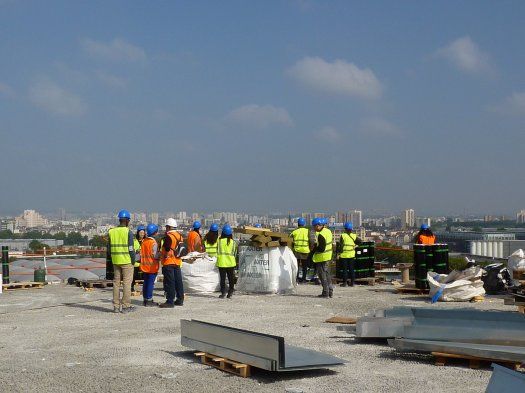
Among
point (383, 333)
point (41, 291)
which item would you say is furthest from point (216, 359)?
point (41, 291)

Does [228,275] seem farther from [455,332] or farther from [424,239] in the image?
[455,332]

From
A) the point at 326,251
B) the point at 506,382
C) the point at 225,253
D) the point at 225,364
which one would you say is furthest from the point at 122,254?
the point at 506,382

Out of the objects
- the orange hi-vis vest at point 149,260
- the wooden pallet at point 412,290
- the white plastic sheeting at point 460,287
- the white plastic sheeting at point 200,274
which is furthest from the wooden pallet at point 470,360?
the white plastic sheeting at point 200,274

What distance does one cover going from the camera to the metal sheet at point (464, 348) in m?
7.76

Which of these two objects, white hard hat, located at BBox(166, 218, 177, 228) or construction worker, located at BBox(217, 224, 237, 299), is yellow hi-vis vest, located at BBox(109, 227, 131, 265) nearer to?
white hard hat, located at BBox(166, 218, 177, 228)

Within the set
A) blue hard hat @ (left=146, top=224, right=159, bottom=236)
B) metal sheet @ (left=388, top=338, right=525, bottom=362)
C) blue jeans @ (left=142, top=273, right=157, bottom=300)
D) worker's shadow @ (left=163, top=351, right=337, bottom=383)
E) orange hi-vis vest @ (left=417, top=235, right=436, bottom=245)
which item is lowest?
worker's shadow @ (left=163, top=351, right=337, bottom=383)

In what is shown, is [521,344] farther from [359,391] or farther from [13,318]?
[13,318]

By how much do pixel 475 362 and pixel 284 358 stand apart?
7.49 feet

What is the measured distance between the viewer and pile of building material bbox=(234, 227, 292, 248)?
16062 millimetres

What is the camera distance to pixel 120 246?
1333 cm

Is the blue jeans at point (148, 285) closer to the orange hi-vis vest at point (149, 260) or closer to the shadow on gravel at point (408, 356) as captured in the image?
the orange hi-vis vest at point (149, 260)

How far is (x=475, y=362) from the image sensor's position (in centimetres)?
803

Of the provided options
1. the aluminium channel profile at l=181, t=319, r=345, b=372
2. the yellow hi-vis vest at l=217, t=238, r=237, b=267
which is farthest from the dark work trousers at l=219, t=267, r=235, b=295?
the aluminium channel profile at l=181, t=319, r=345, b=372

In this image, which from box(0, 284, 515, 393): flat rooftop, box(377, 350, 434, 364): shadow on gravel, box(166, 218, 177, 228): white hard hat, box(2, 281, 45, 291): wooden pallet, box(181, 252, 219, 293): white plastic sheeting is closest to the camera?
box(0, 284, 515, 393): flat rooftop
